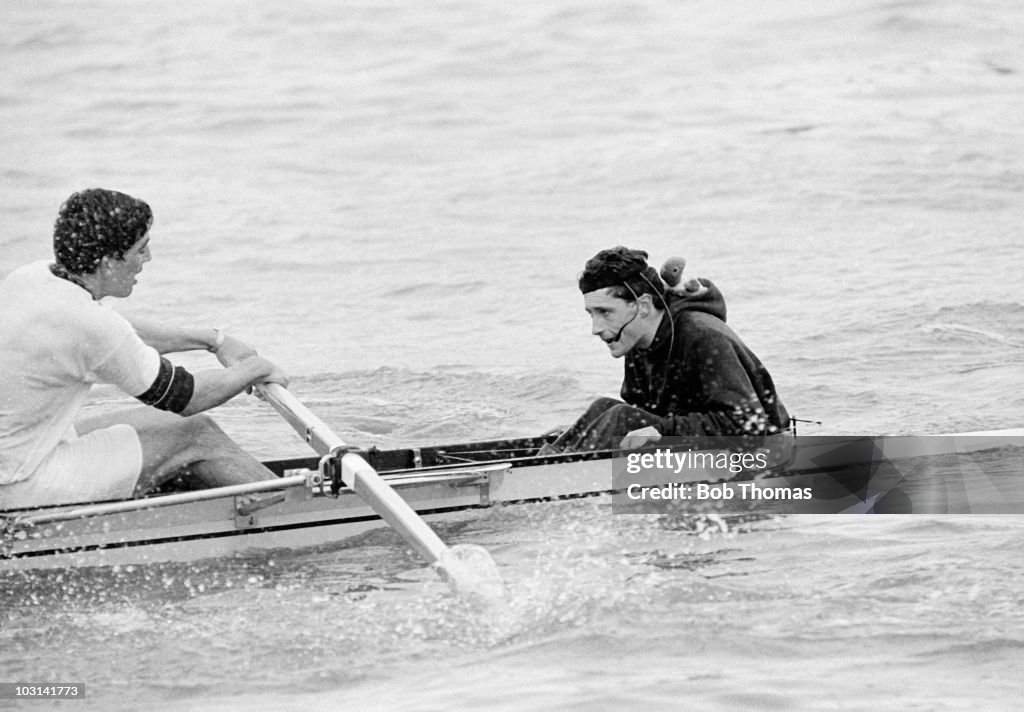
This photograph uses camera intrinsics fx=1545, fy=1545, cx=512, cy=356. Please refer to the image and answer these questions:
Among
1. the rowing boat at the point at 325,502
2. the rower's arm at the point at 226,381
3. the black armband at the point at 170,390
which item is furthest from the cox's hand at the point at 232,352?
the black armband at the point at 170,390

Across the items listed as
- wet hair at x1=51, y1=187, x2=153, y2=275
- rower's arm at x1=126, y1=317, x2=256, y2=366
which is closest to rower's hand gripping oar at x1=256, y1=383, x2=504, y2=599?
rower's arm at x1=126, y1=317, x2=256, y2=366

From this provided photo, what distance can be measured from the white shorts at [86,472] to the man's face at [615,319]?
210 centimetres

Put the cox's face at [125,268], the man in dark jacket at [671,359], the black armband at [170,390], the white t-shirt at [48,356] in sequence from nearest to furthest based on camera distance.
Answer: the white t-shirt at [48,356]
the cox's face at [125,268]
the black armband at [170,390]
the man in dark jacket at [671,359]

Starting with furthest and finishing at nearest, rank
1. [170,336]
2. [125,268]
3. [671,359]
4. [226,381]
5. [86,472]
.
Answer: [671,359], [170,336], [226,381], [86,472], [125,268]

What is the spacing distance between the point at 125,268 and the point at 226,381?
641 millimetres

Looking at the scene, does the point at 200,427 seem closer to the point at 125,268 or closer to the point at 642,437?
the point at 125,268

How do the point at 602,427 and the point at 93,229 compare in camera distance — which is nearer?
the point at 93,229

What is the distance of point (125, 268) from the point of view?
5.88 metres

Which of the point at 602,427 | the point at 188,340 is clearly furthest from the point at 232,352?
the point at 602,427

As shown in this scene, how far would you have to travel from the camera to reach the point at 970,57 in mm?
21172

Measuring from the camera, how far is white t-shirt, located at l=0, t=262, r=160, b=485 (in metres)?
5.75

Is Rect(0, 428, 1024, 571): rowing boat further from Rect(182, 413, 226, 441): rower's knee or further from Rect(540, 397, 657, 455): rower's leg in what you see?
Rect(182, 413, 226, 441): rower's knee

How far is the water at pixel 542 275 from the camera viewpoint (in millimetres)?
5465

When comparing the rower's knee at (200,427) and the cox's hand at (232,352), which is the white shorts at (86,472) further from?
the cox's hand at (232,352)
